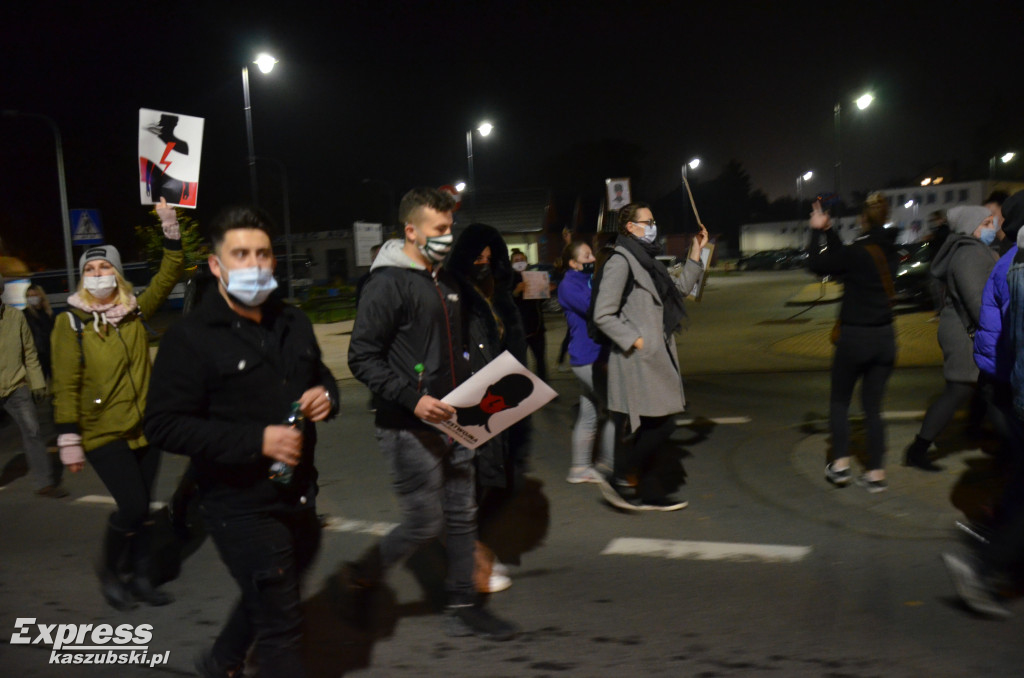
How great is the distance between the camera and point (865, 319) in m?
5.25

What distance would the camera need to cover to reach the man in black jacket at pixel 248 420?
8.53 ft

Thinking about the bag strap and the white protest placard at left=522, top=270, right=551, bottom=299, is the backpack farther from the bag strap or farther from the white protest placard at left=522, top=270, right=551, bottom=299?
the white protest placard at left=522, top=270, right=551, bottom=299

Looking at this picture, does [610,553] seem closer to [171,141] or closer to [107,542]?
[107,542]

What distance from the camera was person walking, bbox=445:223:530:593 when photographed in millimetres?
3943

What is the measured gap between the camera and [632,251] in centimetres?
520

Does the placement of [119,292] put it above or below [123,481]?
above

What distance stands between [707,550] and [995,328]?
1909 mm

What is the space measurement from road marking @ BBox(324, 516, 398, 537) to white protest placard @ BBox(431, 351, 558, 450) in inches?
76.0

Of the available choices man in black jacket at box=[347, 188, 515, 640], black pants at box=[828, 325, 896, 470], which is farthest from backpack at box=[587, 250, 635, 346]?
man in black jacket at box=[347, 188, 515, 640]

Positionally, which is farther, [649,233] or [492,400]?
[649,233]

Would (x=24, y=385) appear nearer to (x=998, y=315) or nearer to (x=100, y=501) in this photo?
(x=100, y=501)

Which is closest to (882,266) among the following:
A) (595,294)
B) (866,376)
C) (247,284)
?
(866,376)

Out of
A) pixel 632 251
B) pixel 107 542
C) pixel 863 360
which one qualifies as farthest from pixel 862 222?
pixel 107 542

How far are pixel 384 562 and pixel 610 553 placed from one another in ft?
5.28
